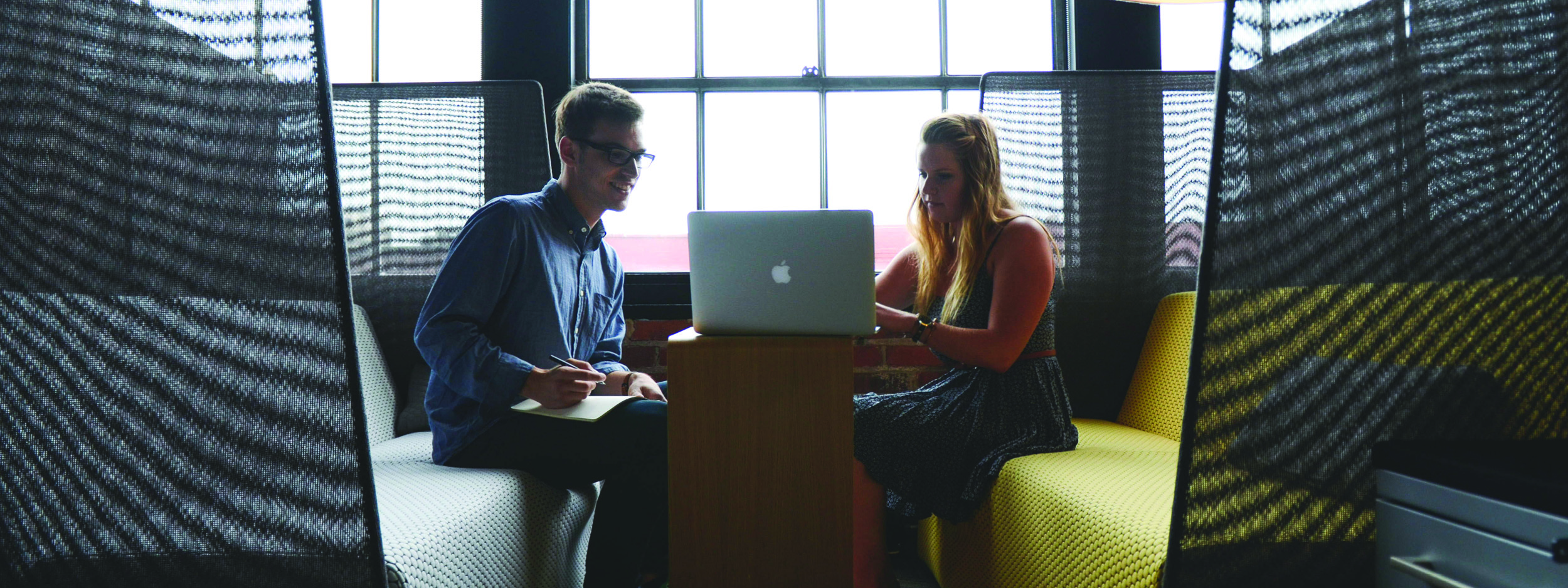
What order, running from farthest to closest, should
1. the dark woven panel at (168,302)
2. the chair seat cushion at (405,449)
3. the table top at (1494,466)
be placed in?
1. the chair seat cushion at (405,449)
2. the dark woven panel at (168,302)
3. the table top at (1494,466)

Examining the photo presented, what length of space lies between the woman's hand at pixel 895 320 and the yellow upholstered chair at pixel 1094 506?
0.34 meters

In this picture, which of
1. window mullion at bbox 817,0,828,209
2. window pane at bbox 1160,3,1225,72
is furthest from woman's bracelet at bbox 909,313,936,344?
window pane at bbox 1160,3,1225,72

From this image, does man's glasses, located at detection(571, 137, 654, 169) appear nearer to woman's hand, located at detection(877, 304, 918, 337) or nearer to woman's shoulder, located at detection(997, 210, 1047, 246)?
woman's hand, located at detection(877, 304, 918, 337)

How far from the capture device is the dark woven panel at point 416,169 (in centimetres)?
234

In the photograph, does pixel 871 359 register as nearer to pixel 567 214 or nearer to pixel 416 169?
pixel 567 214

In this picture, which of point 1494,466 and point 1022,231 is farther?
point 1022,231

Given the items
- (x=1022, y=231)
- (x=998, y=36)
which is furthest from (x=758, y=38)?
(x=1022, y=231)

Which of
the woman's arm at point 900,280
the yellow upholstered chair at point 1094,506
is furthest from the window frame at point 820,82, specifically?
the yellow upholstered chair at point 1094,506

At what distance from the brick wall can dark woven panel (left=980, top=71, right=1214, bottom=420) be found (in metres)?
0.51

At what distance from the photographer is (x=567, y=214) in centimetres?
188

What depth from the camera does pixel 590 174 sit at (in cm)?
189

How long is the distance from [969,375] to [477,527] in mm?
1100

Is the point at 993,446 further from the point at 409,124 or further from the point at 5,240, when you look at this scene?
the point at 409,124

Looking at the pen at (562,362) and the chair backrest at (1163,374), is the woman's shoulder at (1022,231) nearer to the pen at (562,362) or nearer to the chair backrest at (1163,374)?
the chair backrest at (1163,374)
